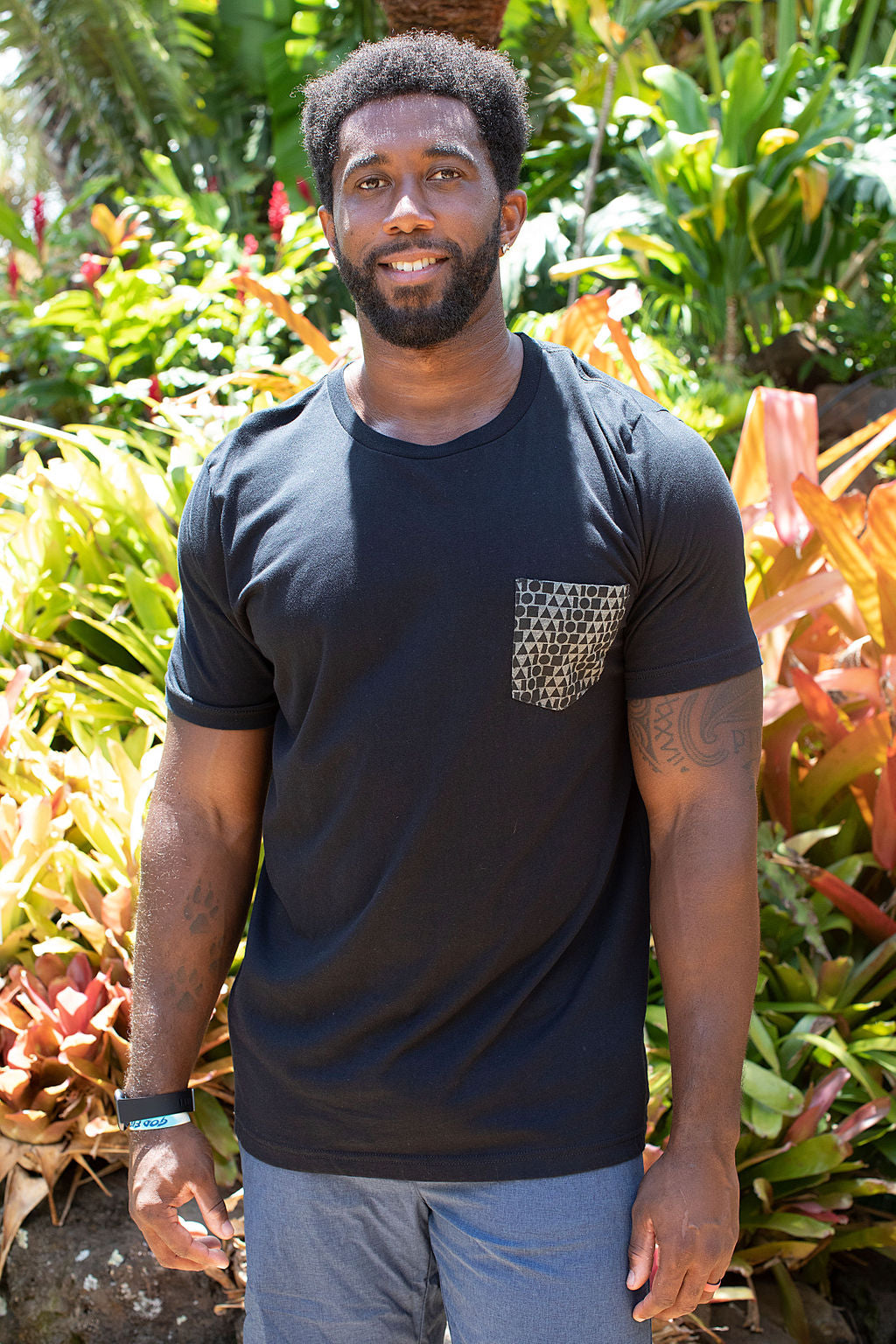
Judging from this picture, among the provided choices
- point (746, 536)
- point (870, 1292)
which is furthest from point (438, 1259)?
point (746, 536)

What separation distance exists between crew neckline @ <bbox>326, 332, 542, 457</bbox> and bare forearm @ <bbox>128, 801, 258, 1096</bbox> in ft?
2.06

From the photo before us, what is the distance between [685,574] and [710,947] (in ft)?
1.61

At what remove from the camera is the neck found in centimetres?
155

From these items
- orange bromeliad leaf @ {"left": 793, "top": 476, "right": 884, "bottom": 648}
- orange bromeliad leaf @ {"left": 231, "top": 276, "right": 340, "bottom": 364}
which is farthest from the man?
orange bromeliad leaf @ {"left": 231, "top": 276, "right": 340, "bottom": 364}

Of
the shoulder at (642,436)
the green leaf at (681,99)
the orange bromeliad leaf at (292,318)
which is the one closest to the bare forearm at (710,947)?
the shoulder at (642,436)

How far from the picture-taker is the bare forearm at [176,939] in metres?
1.66

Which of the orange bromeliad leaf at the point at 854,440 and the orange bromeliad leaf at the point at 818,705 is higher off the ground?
the orange bromeliad leaf at the point at 854,440

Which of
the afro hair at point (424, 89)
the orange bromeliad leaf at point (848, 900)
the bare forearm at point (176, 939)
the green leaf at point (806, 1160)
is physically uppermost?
the afro hair at point (424, 89)

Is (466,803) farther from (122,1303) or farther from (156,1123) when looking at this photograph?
(122,1303)

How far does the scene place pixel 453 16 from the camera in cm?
333

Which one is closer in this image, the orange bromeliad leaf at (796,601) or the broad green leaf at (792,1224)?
the broad green leaf at (792,1224)

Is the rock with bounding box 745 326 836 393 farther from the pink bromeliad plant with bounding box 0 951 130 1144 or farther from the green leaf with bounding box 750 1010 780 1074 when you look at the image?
the pink bromeliad plant with bounding box 0 951 130 1144

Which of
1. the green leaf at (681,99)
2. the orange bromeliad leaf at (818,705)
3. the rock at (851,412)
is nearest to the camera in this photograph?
the orange bromeliad leaf at (818,705)

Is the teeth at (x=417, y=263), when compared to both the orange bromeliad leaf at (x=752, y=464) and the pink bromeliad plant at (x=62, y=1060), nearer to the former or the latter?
the orange bromeliad leaf at (x=752, y=464)
